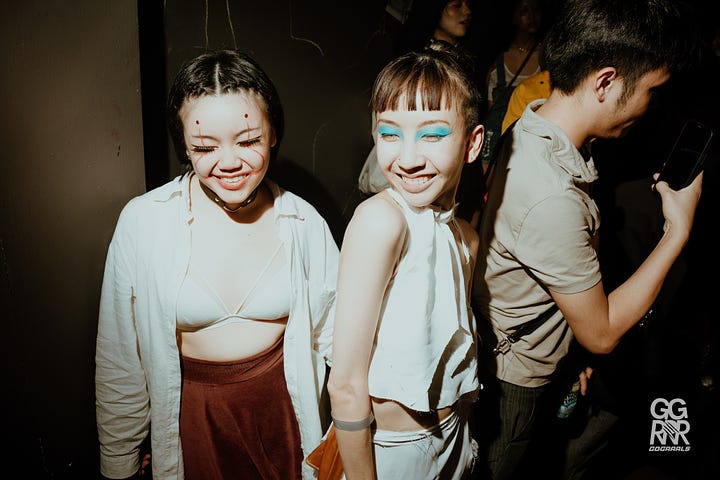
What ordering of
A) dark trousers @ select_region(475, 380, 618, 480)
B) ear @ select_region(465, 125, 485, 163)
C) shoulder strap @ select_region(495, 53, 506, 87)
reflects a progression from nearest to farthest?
ear @ select_region(465, 125, 485, 163) → dark trousers @ select_region(475, 380, 618, 480) → shoulder strap @ select_region(495, 53, 506, 87)

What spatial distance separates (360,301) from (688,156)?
123 cm

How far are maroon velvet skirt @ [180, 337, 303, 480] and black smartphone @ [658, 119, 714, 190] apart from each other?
1387 millimetres

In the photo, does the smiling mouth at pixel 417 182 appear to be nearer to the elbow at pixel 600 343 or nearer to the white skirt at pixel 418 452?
the white skirt at pixel 418 452

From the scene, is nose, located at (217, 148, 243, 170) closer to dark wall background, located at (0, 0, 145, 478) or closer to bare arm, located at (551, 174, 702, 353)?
dark wall background, located at (0, 0, 145, 478)

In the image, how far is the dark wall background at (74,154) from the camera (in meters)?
1.18

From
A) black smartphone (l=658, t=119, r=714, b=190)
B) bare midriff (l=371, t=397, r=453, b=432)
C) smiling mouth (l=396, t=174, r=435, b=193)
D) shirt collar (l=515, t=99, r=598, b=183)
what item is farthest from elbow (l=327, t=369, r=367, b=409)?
black smartphone (l=658, t=119, r=714, b=190)

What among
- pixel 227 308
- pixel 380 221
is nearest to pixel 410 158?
pixel 380 221

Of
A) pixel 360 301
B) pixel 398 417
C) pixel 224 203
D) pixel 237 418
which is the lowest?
pixel 237 418

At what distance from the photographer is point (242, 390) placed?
53.2 inches

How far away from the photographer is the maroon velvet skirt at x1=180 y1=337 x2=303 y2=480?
1.34 m

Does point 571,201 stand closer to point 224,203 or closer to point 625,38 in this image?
point 625,38

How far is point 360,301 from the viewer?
95 centimetres

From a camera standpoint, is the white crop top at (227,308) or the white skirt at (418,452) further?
the white crop top at (227,308)

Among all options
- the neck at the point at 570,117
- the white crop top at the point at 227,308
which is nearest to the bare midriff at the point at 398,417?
the white crop top at the point at 227,308
